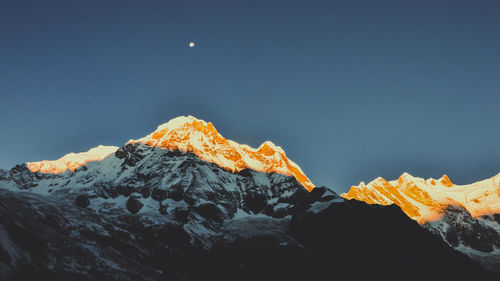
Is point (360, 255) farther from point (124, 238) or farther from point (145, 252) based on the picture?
point (124, 238)

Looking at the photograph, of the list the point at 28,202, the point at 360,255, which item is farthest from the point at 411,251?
the point at 28,202

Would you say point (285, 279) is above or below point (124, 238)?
below

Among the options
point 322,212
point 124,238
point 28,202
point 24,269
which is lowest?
point 24,269

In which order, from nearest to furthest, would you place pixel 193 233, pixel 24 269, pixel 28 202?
pixel 24 269 < pixel 28 202 < pixel 193 233

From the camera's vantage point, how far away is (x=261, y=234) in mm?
175375

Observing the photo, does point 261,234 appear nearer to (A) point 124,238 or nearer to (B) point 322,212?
(B) point 322,212

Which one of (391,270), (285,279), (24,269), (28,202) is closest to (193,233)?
(285,279)

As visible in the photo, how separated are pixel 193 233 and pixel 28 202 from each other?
69.1 metres

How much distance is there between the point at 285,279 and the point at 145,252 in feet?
177

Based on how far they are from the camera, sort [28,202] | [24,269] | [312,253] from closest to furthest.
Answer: [24,269] → [28,202] → [312,253]

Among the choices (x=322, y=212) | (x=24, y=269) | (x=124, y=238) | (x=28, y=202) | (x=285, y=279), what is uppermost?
(x=322, y=212)

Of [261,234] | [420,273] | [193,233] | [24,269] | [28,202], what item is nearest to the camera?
[24,269]

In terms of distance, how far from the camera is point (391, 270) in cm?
13362

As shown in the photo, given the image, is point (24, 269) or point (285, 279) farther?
point (285, 279)
